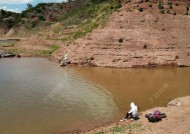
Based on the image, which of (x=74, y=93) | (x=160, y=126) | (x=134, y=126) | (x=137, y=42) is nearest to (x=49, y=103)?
(x=74, y=93)

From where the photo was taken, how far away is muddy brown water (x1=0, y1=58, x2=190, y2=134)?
19.6 metres

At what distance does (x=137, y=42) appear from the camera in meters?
38.6

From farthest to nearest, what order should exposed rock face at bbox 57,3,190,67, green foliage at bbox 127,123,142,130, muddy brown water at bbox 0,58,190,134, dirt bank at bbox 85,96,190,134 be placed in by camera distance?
1. exposed rock face at bbox 57,3,190,67
2. muddy brown water at bbox 0,58,190,134
3. green foliage at bbox 127,123,142,130
4. dirt bank at bbox 85,96,190,134

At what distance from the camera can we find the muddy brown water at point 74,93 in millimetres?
19578

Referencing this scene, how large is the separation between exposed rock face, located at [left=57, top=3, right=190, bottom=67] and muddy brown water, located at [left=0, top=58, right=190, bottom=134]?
2095mm

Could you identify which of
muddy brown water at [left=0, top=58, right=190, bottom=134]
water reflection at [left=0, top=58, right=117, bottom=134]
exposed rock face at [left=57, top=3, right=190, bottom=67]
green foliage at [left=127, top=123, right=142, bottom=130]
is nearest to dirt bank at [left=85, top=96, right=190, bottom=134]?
green foliage at [left=127, top=123, right=142, bottom=130]

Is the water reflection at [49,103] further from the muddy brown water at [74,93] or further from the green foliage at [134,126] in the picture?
the green foliage at [134,126]

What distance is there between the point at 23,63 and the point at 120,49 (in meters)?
12.2

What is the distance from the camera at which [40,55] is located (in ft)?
158

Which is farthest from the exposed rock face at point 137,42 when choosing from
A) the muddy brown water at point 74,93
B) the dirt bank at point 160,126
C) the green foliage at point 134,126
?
the green foliage at point 134,126

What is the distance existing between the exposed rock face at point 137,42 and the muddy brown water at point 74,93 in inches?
82.5

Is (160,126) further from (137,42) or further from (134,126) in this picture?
(137,42)

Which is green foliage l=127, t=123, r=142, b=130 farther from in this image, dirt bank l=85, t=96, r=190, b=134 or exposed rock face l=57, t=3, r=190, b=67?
exposed rock face l=57, t=3, r=190, b=67

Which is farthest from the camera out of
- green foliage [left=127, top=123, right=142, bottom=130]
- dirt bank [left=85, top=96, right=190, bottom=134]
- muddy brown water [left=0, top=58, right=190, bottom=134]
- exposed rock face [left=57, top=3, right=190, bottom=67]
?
exposed rock face [left=57, top=3, right=190, bottom=67]
